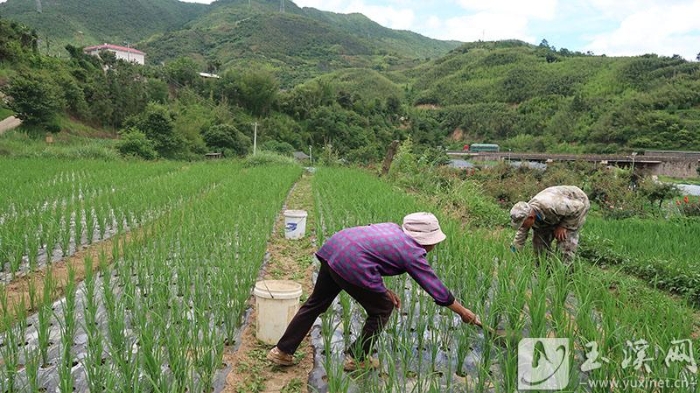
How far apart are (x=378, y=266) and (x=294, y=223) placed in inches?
119

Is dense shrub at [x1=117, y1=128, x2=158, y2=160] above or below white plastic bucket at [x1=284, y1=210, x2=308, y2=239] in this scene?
below

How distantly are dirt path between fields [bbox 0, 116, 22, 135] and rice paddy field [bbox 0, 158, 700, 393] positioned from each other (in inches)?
615

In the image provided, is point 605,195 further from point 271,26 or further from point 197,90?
point 271,26

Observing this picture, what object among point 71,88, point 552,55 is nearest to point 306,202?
point 71,88

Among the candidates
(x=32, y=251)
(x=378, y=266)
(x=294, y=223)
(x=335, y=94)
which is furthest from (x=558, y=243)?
(x=335, y=94)

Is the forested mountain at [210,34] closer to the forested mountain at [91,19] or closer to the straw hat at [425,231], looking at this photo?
the forested mountain at [91,19]

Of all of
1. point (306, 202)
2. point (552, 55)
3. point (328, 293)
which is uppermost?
point (552, 55)

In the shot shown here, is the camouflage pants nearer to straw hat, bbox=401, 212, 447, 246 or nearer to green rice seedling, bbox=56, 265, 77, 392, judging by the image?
straw hat, bbox=401, 212, 447, 246

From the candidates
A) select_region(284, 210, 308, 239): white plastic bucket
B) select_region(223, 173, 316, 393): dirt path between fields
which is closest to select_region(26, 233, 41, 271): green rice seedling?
select_region(223, 173, 316, 393): dirt path between fields

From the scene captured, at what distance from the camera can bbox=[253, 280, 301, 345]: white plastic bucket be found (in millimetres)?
2604

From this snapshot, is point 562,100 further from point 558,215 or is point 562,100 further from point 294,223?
point 558,215

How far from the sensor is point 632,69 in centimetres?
5300

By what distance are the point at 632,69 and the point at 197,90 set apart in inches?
1858

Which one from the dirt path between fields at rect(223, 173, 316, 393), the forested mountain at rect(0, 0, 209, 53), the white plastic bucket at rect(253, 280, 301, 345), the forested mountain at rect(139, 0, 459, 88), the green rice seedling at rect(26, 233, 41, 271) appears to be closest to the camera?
the dirt path between fields at rect(223, 173, 316, 393)
